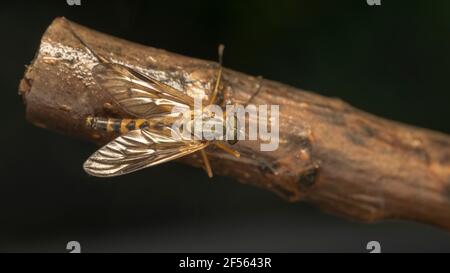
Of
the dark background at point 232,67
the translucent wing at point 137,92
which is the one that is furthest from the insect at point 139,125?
the dark background at point 232,67

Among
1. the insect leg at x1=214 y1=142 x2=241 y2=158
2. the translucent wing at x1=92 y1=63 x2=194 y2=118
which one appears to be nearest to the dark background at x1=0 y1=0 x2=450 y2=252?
the translucent wing at x1=92 y1=63 x2=194 y2=118

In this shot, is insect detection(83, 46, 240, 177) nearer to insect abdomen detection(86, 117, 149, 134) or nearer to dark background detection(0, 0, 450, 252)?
insect abdomen detection(86, 117, 149, 134)

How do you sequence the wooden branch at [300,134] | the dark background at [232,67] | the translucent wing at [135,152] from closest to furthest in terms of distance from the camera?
1. the wooden branch at [300,134]
2. the translucent wing at [135,152]
3. the dark background at [232,67]

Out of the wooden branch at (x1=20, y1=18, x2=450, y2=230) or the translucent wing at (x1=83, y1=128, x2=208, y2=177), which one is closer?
the wooden branch at (x1=20, y1=18, x2=450, y2=230)

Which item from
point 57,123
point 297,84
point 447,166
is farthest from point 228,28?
point 447,166

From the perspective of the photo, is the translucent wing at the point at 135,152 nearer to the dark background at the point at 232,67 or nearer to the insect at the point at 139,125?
the insect at the point at 139,125

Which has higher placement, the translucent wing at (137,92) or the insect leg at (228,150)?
the translucent wing at (137,92)

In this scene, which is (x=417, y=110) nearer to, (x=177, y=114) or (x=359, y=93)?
(x=359, y=93)
